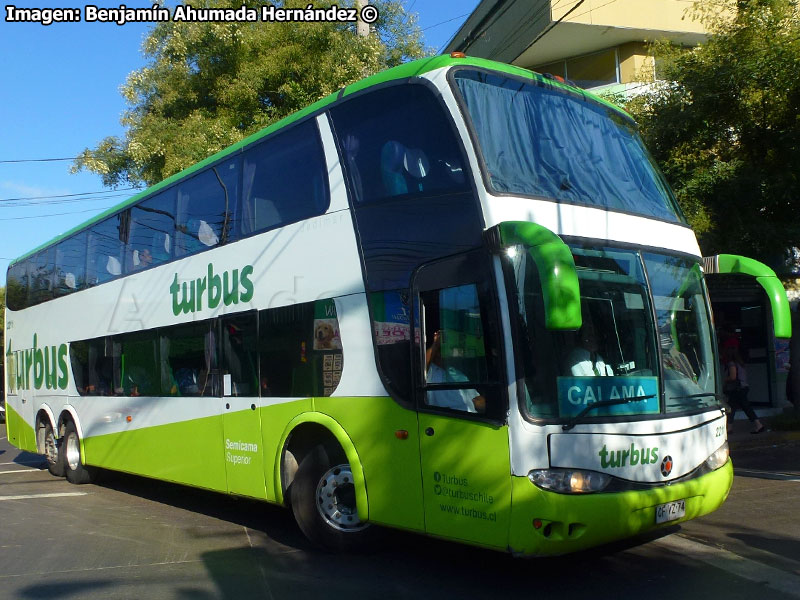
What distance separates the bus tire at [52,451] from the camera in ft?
41.9

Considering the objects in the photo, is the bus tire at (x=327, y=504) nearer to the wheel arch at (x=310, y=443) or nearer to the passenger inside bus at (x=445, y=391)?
the wheel arch at (x=310, y=443)

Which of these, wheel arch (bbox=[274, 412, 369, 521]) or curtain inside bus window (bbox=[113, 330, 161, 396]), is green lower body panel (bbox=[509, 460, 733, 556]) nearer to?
wheel arch (bbox=[274, 412, 369, 521])

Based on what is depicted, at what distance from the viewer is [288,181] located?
750cm

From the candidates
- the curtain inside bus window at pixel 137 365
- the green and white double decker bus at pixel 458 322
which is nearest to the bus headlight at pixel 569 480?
the green and white double decker bus at pixel 458 322

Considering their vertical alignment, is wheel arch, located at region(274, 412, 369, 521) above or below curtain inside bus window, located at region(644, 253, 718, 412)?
below

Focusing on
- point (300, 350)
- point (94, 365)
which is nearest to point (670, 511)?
point (300, 350)

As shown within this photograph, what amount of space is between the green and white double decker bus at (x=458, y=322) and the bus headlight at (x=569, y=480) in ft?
0.05

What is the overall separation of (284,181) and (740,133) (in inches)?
353

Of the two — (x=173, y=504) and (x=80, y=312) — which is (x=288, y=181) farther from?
(x=80, y=312)

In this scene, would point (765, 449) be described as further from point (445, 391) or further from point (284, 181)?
point (284, 181)

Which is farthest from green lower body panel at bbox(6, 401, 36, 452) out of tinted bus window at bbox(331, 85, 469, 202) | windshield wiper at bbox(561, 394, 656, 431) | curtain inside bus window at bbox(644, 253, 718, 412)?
curtain inside bus window at bbox(644, 253, 718, 412)

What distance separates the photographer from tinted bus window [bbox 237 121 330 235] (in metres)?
7.13

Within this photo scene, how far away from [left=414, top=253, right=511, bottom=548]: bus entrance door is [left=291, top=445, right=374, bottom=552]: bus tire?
1.19 m

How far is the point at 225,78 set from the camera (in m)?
16.9
